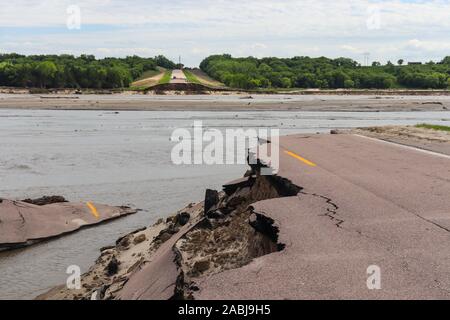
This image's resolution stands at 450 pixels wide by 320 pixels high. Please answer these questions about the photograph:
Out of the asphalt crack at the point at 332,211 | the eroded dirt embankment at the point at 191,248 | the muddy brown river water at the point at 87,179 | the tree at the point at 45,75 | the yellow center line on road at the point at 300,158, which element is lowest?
the muddy brown river water at the point at 87,179

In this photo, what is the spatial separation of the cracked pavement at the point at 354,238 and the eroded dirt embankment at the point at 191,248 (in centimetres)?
31

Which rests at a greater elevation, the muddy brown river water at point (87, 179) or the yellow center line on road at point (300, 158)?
the yellow center line on road at point (300, 158)

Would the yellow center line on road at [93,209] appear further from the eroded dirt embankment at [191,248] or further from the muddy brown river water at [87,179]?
the eroded dirt embankment at [191,248]

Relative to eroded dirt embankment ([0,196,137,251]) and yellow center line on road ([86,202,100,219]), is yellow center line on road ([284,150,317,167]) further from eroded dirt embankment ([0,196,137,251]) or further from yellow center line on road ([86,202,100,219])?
yellow center line on road ([86,202,100,219])

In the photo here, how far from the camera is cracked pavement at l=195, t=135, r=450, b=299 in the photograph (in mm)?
5227

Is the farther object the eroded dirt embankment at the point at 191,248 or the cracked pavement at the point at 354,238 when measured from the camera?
the eroded dirt embankment at the point at 191,248

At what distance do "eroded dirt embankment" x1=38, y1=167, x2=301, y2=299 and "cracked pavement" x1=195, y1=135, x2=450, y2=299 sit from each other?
31 centimetres

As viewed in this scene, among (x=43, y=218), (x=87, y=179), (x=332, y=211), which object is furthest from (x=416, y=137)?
(x=332, y=211)

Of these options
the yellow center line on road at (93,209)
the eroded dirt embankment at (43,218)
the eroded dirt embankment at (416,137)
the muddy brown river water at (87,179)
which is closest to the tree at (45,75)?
the muddy brown river water at (87,179)

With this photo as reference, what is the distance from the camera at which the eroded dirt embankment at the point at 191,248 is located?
704 cm

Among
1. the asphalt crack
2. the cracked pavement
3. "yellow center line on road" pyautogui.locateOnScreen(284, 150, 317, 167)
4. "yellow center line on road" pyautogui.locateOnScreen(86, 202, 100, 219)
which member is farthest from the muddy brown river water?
the asphalt crack

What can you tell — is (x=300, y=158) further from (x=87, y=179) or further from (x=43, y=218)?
(x=87, y=179)
